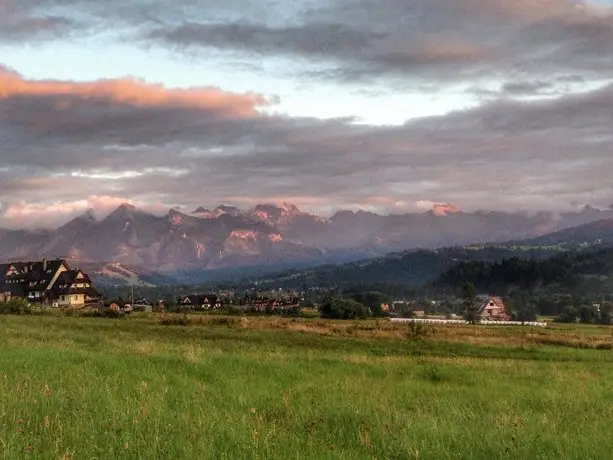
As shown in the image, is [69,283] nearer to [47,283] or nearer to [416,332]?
[47,283]

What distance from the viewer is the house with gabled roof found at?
452ft

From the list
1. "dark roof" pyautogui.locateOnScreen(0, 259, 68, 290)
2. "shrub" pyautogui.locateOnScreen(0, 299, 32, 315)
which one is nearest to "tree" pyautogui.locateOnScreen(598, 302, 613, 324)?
"dark roof" pyautogui.locateOnScreen(0, 259, 68, 290)

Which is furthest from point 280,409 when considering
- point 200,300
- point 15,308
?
point 200,300

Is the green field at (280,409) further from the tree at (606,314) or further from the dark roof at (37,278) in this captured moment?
the tree at (606,314)

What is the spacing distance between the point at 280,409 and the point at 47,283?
462ft

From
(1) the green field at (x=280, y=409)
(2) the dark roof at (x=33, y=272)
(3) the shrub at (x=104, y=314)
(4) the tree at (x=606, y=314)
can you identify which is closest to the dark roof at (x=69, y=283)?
(2) the dark roof at (x=33, y=272)

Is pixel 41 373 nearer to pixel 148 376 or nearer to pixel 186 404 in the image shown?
pixel 148 376

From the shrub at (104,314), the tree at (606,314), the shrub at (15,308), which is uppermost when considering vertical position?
the shrub at (15,308)

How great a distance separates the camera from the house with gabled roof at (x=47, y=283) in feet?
452

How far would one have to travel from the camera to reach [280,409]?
1345 centimetres

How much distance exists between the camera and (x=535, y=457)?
9.53 metres

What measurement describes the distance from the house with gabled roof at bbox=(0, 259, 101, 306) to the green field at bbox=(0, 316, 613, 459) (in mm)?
120659

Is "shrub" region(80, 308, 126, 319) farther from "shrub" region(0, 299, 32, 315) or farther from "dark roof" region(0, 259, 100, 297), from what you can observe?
"dark roof" region(0, 259, 100, 297)

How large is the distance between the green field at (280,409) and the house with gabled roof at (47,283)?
396ft
